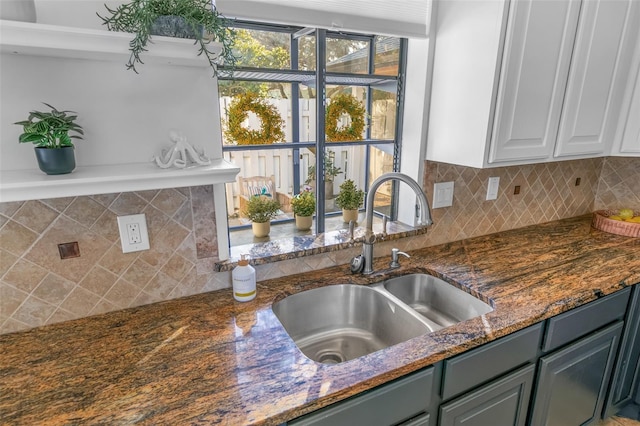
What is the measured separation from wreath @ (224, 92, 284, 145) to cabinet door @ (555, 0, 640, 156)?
49.7 inches

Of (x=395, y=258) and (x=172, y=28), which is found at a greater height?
(x=172, y=28)

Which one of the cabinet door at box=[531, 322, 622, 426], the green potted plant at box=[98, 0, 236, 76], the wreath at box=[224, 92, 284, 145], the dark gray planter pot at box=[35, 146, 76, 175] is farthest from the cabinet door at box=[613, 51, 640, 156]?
the dark gray planter pot at box=[35, 146, 76, 175]

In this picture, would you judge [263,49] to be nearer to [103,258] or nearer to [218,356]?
[103,258]

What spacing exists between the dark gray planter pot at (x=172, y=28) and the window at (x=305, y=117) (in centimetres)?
41

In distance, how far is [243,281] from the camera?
126 centimetres

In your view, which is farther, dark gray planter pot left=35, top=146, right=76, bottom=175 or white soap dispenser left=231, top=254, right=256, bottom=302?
white soap dispenser left=231, top=254, right=256, bottom=302

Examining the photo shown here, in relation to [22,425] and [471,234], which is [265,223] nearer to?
[22,425]

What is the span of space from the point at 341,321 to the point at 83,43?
4.04 feet

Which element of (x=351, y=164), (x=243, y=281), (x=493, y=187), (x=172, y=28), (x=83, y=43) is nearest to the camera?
(x=83, y=43)

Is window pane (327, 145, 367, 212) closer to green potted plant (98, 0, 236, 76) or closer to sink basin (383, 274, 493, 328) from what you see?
sink basin (383, 274, 493, 328)

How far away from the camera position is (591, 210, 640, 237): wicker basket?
1.95 metres

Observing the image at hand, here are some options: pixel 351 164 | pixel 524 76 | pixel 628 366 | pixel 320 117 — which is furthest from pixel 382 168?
pixel 628 366

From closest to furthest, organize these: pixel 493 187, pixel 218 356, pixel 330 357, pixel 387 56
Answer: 1. pixel 218 356
2. pixel 330 357
3. pixel 387 56
4. pixel 493 187

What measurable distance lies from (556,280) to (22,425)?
1744mm
